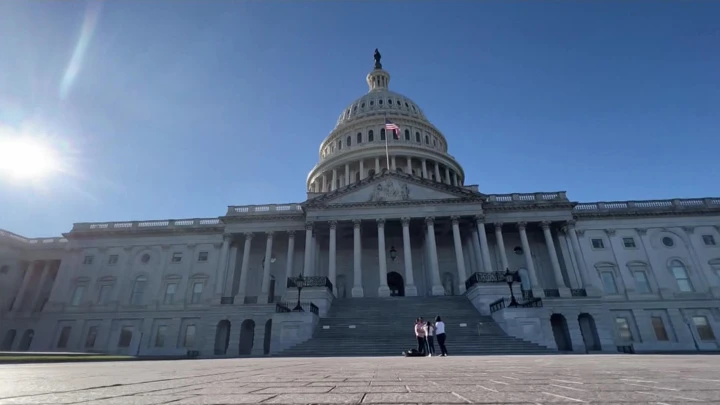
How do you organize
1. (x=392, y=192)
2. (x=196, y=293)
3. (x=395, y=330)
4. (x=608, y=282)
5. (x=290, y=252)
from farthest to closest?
1. (x=196, y=293)
2. (x=290, y=252)
3. (x=392, y=192)
4. (x=608, y=282)
5. (x=395, y=330)

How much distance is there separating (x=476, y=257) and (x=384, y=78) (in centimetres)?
5390

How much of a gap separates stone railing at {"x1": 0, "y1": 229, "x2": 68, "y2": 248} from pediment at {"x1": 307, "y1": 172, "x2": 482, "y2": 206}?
34957 millimetres

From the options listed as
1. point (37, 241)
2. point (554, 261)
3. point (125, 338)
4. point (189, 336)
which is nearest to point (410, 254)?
point (554, 261)

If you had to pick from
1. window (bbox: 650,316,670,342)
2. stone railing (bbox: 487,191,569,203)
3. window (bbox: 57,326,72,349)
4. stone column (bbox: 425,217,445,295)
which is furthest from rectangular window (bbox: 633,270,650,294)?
→ window (bbox: 57,326,72,349)

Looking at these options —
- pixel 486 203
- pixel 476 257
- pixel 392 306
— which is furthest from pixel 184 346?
pixel 486 203

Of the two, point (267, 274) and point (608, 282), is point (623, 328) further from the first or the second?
point (267, 274)

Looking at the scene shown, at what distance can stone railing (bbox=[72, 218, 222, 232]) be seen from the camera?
1780 inches

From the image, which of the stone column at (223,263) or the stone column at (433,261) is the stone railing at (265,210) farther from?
the stone column at (433,261)

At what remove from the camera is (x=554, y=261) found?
37.6 meters

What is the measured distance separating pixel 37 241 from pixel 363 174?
45.0m

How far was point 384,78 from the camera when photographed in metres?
80.6

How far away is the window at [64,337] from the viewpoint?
134 feet

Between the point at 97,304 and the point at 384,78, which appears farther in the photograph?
the point at 384,78

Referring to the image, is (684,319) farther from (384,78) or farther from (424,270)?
(384,78)
